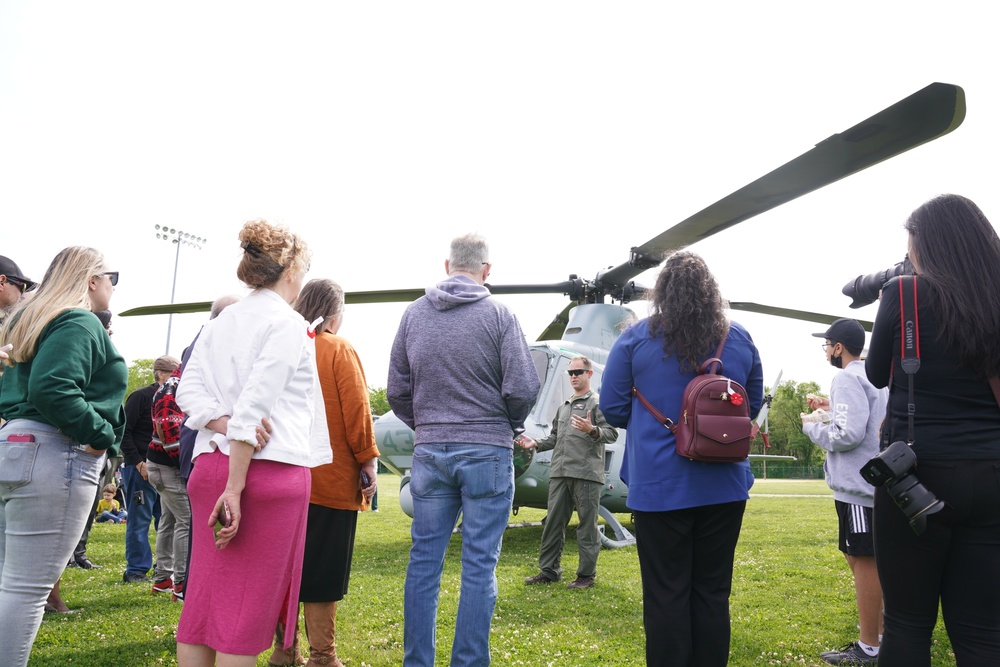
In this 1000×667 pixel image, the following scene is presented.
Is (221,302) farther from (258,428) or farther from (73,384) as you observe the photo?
(258,428)

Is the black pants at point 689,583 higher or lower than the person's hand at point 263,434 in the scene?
lower

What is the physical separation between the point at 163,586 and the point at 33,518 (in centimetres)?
339

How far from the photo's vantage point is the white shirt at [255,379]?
238 cm

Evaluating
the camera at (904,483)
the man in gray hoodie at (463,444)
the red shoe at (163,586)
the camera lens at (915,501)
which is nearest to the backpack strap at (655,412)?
the man in gray hoodie at (463,444)

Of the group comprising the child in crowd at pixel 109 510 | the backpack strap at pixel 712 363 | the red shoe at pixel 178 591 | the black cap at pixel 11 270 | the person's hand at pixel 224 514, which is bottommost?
the child in crowd at pixel 109 510

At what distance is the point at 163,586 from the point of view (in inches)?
228

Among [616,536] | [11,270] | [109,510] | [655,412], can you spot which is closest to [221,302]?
[11,270]

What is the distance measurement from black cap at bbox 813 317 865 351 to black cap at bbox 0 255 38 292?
185 inches

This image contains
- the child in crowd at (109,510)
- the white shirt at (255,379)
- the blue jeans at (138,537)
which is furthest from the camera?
the child in crowd at (109,510)

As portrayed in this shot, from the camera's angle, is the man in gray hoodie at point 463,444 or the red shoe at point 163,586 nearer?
the man in gray hoodie at point 463,444

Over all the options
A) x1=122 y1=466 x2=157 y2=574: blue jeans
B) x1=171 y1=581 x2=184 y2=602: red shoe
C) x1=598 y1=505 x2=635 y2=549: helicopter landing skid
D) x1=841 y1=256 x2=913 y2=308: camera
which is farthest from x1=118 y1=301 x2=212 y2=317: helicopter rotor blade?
x1=841 y1=256 x2=913 y2=308: camera

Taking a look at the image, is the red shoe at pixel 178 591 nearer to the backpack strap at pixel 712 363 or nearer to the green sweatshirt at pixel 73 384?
the green sweatshirt at pixel 73 384

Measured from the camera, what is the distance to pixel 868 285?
120 inches

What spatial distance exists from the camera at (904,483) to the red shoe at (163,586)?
546 cm
